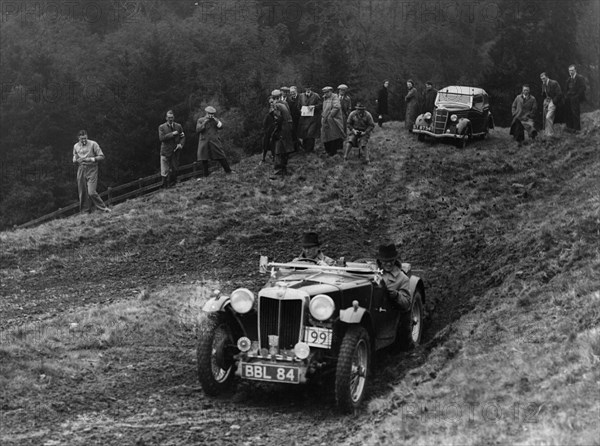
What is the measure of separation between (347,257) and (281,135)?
6009 mm

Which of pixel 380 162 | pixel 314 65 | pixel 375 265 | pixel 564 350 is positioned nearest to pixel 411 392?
pixel 564 350

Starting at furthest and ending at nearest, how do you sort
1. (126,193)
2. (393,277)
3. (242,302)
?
(126,193), (393,277), (242,302)

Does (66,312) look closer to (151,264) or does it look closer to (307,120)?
(151,264)

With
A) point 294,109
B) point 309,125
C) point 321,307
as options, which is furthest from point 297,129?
point 321,307

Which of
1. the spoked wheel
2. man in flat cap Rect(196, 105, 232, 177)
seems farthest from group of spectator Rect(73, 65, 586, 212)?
the spoked wheel

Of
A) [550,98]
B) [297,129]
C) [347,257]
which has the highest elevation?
[550,98]

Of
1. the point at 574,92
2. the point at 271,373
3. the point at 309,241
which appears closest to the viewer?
the point at 271,373

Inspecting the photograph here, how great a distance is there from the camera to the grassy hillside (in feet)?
29.8

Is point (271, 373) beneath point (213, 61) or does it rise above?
above

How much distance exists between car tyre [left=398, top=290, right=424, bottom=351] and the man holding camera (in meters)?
11.1

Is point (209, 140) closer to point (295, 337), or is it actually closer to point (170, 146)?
point (170, 146)

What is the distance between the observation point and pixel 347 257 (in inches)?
683

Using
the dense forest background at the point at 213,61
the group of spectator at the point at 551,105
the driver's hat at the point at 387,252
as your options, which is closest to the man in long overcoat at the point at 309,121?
the group of spectator at the point at 551,105

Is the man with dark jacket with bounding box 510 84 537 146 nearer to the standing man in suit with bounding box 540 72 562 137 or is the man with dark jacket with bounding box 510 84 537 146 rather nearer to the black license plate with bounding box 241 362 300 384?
the standing man in suit with bounding box 540 72 562 137
